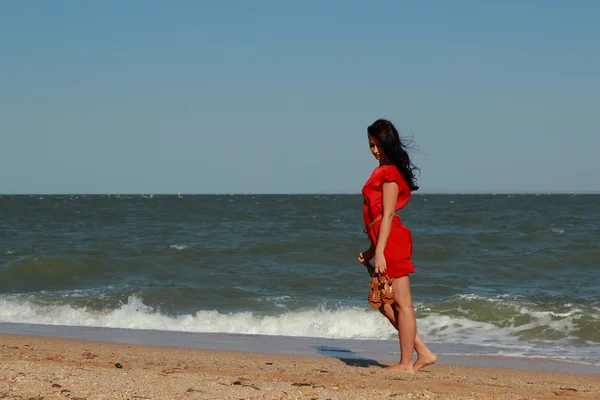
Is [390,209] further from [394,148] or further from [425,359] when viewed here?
[425,359]

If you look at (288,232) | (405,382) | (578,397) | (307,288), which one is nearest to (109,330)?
(307,288)

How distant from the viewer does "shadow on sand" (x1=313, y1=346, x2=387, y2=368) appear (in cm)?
650

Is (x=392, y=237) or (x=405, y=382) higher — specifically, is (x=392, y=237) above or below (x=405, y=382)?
above

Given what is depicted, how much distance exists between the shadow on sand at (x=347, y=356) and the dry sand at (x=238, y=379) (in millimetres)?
55

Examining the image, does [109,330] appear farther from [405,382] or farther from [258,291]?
[405,382]

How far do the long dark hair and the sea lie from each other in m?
3.05

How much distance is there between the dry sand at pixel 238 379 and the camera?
4289 millimetres

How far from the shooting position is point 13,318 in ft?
36.7

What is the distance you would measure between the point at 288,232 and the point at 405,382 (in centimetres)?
2098

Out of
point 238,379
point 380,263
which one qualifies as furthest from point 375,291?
point 238,379

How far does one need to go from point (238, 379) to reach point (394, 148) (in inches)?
70.0

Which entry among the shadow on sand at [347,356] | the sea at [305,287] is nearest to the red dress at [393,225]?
the shadow on sand at [347,356]

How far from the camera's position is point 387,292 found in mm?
5289

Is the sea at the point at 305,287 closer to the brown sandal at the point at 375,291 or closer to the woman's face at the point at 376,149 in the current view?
the brown sandal at the point at 375,291
